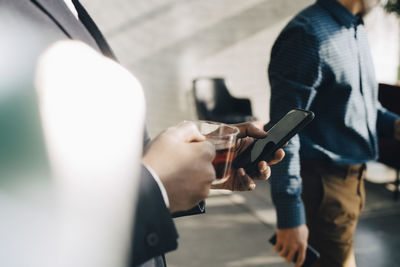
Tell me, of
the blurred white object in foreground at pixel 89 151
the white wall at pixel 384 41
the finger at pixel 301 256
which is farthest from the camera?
the white wall at pixel 384 41

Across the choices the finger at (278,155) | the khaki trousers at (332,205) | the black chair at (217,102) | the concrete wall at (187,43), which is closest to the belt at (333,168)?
the khaki trousers at (332,205)

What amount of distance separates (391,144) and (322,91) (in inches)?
107

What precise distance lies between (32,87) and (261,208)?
11.3ft

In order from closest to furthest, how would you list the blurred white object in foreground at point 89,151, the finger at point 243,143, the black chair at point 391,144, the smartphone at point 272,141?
the blurred white object in foreground at point 89,151 → the smartphone at point 272,141 → the finger at point 243,143 → the black chair at point 391,144

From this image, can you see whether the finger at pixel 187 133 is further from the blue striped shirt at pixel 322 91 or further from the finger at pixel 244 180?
the blue striped shirt at pixel 322 91

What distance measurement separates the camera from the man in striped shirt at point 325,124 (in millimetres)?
1376

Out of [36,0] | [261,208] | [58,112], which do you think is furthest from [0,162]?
[261,208]

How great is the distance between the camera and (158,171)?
2.13 feet

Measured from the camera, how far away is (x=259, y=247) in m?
3.01

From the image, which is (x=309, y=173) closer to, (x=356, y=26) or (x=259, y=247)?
(x=356, y=26)

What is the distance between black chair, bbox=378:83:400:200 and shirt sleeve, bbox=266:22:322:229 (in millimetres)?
2772

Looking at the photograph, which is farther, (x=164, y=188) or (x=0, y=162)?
(x=164, y=188)

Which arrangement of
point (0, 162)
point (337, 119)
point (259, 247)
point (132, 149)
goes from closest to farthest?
point (0, 162) → point (132, 149) → point (337, 119) → point (259, 247)

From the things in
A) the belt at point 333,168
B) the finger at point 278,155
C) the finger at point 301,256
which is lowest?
the finger at point 301,256
